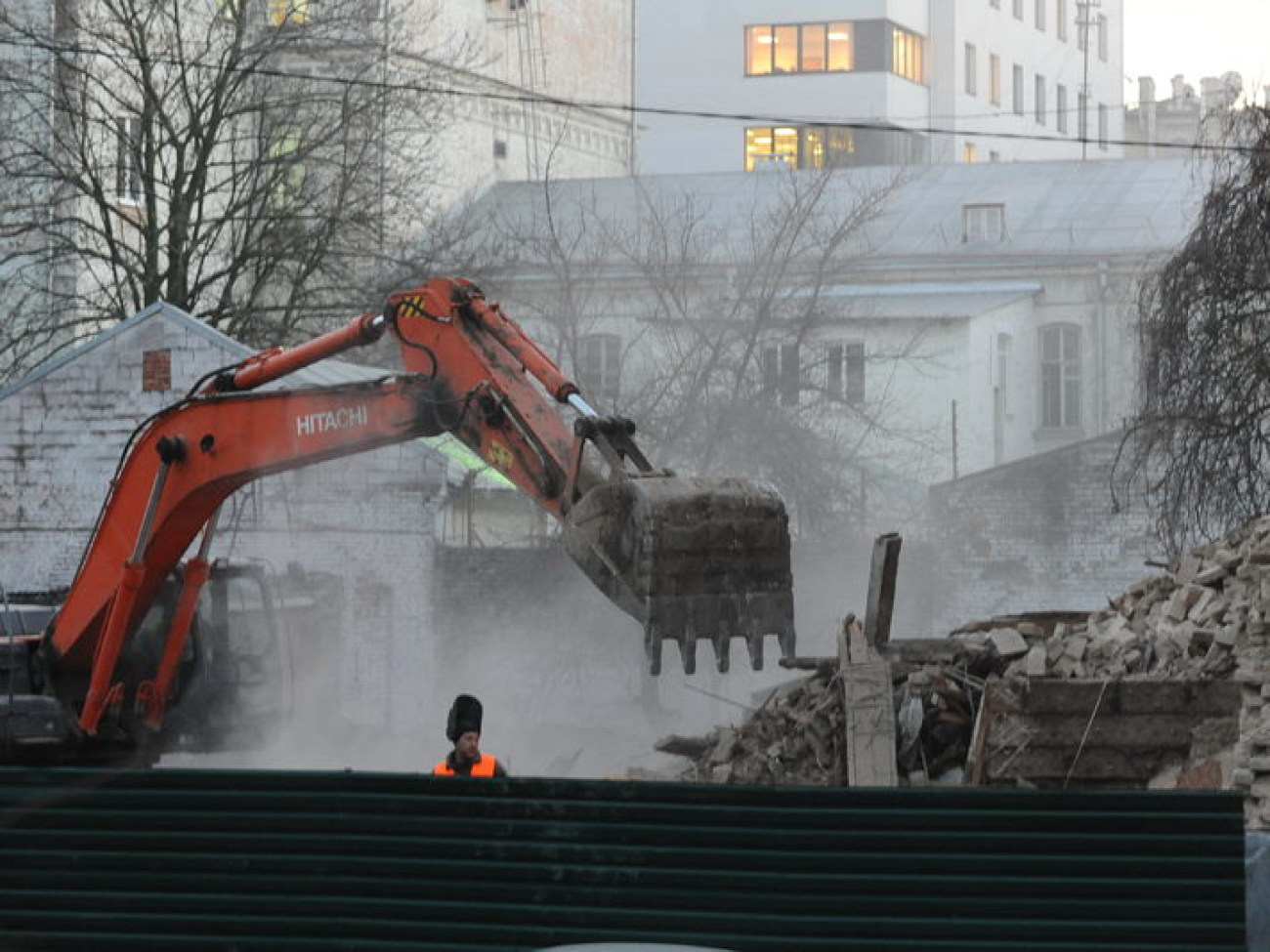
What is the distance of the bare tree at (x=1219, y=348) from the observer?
796 inches

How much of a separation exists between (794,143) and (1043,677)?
184ft

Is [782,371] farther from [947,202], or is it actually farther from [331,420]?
[331,420]

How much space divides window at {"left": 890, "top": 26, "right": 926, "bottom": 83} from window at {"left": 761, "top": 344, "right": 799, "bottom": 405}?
38542 mm

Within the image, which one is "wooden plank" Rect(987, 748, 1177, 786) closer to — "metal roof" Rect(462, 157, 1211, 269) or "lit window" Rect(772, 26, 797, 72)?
"metal roof" Rect(462, 157, 1211, 269)

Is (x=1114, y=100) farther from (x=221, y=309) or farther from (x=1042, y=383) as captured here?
(x=221, y=309)

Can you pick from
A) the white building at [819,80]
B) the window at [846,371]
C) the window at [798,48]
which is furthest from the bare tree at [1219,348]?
the window at [798,48]

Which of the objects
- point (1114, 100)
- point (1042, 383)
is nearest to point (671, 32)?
point (1114, 100)

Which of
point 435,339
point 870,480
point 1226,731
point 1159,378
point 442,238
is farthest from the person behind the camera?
point 870,480

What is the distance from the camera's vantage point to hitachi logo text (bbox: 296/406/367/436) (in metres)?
14.6

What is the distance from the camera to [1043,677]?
1761 centimetres

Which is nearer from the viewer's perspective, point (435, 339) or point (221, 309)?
point (435, 339)

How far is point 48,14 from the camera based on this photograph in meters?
34.5

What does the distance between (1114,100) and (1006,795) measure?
8484 centimetres

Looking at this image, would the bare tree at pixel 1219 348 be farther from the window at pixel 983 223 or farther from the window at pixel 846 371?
the window at pixel 983 223
